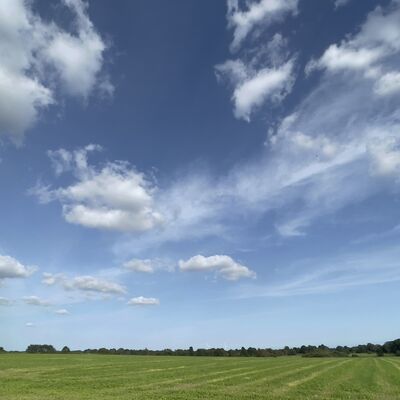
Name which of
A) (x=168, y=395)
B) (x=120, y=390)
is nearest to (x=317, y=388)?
(x=168, y=395)

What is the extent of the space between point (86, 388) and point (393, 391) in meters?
21.9

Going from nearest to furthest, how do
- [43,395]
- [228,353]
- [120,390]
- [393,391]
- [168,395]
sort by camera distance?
[43,395], [168,395], [120,390], [393,391], [228,353]

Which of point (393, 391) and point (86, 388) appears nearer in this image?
point (86, 388)

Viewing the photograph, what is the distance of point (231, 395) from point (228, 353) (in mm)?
177397

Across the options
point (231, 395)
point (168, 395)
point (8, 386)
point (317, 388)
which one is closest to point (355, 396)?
point (317, 388)

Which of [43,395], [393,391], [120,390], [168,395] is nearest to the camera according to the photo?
[43,395]

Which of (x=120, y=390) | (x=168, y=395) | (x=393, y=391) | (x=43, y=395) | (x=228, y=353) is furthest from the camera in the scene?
(x=228, y=353)

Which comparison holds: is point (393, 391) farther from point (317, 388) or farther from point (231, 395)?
point (231, 395)

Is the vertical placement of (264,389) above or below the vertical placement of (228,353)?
below

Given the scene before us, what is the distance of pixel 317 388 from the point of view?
35.3 metres

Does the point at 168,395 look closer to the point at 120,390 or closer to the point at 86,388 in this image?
the point at 120,390

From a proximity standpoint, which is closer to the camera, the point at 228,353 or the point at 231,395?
the point at 231,395

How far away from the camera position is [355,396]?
30422 mm

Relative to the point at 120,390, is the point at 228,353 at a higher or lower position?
higher
